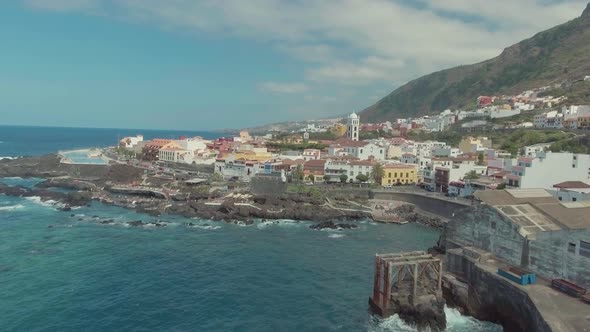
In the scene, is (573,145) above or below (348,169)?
above

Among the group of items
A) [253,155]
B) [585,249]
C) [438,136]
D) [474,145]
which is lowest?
[585,249]

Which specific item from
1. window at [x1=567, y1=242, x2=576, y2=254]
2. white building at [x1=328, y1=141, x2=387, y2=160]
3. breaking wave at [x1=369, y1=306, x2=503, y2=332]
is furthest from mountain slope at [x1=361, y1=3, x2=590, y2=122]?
breaking wave at [x1=369, y1=306, x2=503, y2=332]

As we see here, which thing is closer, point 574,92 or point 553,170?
point 553,170

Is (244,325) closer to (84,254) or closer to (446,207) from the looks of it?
(84,254)

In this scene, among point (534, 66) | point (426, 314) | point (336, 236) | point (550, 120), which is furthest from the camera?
point (534, 66)

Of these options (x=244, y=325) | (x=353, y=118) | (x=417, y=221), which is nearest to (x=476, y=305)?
(x=244, y=325)

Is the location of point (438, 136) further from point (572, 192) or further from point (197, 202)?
point (197, 202)

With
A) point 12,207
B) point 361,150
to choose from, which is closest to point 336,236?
point 361,150
